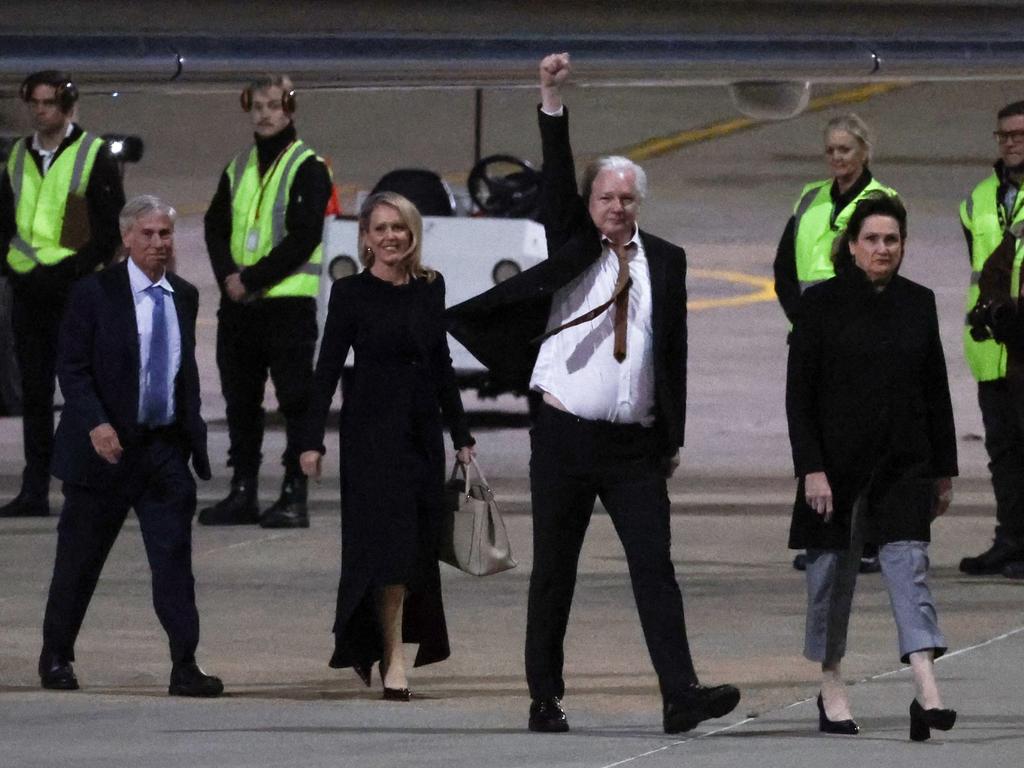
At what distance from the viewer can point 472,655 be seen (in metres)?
9.02

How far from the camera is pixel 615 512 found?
7.70 metres

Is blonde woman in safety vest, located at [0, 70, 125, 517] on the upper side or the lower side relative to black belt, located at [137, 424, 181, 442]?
upper

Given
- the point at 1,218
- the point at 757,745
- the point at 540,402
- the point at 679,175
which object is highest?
the point at 679,175

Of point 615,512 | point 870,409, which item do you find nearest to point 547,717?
point 615,512

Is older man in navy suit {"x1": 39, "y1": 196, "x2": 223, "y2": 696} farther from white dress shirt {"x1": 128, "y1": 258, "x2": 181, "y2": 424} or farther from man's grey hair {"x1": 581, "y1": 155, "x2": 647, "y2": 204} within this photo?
man's grey hair {"x1": 581, "y1": 155, "x2": 647, "y2": 204}

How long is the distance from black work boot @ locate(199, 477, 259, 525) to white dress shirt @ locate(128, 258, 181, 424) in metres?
3.39

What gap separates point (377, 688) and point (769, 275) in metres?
14.5

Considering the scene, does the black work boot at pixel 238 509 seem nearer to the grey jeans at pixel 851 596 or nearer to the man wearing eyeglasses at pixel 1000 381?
the man wearing eyeglasses at pixel 1000 381

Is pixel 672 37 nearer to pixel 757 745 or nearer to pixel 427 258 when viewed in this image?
pixel 757 745

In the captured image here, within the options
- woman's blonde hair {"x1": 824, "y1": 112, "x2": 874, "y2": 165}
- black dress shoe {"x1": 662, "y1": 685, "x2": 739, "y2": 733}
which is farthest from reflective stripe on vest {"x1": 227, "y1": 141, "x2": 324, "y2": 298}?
black dress shoe {"x1": 662, "y1": 685, "x2": 739, "y2": 733}

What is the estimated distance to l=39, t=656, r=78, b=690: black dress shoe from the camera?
8305 mm

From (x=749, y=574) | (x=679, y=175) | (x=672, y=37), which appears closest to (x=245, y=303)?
(x=749, y=574)

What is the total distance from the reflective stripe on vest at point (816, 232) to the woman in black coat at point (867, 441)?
2773 mm

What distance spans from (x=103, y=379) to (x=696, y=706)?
7.48 ft
